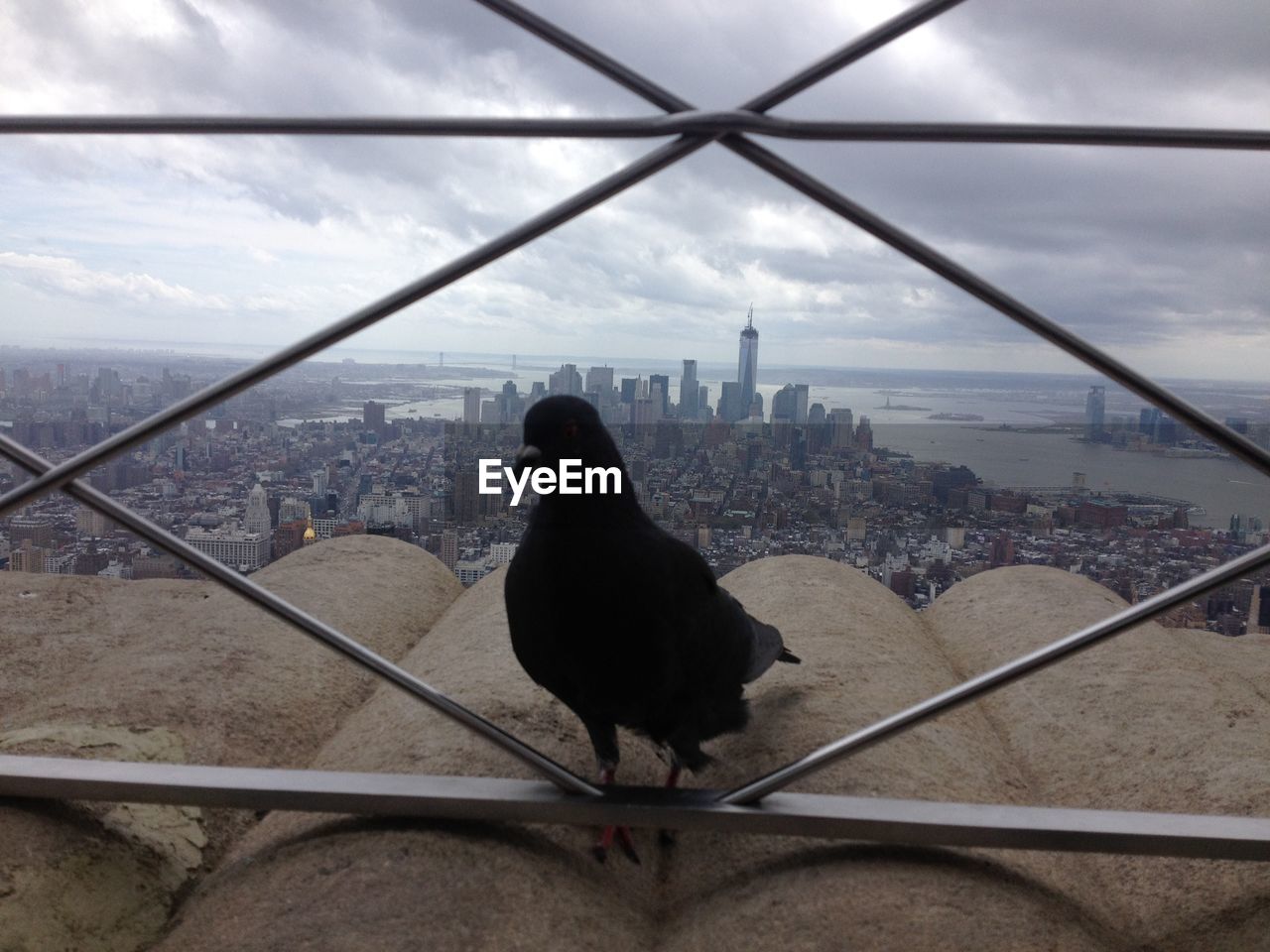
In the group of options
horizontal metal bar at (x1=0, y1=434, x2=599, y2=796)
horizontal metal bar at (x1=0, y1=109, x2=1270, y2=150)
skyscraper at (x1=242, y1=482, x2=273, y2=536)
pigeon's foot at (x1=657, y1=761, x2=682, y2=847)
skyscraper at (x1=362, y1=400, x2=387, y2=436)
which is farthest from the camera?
skyscraper at (x1=242, y1=482, x2=273, y2=536)

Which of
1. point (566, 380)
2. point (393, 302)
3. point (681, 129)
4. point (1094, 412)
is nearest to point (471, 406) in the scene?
point (566, 380)

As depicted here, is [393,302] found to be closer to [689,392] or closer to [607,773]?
[689,392]

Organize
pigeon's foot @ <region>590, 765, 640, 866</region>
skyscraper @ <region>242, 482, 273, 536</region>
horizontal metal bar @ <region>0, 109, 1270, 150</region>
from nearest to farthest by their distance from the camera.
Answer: horizontal metal bar @ <region>0, 109, 1270, 150</region> → pigeon's foot @ <region>590, 765, 640, 866</region> → skyscraper @ <region>242, 482, 273, 536</region>

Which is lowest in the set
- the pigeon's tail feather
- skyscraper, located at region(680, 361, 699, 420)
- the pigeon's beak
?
the pigeon's tail feather

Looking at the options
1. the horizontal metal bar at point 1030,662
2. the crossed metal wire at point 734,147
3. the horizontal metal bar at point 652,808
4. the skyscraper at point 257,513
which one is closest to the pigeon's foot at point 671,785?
the horizontal metal bar at point 652,808

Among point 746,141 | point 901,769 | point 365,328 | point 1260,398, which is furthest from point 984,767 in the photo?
point 365,328

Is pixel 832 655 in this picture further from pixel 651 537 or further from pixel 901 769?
pixel 651 537

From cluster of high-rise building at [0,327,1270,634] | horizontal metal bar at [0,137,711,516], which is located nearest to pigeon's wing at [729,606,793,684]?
cluster of high-rise building at [0,327,1270,634]

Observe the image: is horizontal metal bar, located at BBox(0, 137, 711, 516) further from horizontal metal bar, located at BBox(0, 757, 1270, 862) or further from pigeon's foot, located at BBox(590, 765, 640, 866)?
pigeon's foot, located at BBox(590, 765, 640, 866)
